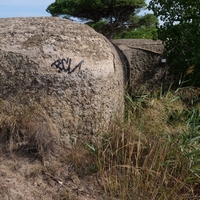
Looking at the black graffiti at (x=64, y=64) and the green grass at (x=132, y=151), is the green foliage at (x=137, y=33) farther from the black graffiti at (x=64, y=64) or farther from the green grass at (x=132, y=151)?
the green grass at (x=132, y=151)

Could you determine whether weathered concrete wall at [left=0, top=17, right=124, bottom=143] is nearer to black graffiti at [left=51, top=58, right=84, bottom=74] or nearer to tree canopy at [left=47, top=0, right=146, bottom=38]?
black graffiti at [left=51, top=58, right=84, bottom=74]

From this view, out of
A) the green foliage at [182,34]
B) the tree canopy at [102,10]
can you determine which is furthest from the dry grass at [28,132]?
the tree canopy at [102,10]

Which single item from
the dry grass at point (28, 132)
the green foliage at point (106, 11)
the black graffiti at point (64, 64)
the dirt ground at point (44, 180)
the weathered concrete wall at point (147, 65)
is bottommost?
the dirt ground at point (44, 180)

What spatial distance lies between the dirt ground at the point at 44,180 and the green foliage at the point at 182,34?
249 centimetres

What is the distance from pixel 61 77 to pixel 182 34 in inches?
96.8

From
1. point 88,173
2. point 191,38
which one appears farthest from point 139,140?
point 191,38

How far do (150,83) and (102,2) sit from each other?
737 centimetres

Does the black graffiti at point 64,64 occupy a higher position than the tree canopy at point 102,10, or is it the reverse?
the tree canopy at point 102,10

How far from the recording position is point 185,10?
19.8 feet

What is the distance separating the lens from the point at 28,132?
4055 mm

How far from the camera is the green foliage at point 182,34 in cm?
591

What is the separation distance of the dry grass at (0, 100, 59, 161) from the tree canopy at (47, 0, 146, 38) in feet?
31.4

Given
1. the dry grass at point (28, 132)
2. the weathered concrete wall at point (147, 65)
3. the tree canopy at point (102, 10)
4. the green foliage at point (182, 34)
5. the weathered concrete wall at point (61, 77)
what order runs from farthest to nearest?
the tree canopy at point (102, 10) → the weathered concrete wall at point (147, 65) → the green foliage at point (182, 34) → the weathered concrete wall at point (61, 77) → the dry grass at point (28, 132)

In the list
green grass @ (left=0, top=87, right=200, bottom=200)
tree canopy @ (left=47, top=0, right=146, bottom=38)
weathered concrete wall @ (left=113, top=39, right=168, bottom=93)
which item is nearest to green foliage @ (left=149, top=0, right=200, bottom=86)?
weathered concrete wall @ (left=113, top=39, right=168, bottom=93)
